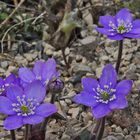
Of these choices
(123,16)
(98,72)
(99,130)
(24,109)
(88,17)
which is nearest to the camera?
(24,109)

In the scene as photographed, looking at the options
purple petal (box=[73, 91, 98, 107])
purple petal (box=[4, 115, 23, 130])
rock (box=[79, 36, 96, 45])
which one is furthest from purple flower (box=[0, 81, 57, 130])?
rock (box=[79, 36, 96, 45])

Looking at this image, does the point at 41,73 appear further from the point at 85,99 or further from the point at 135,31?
the point at 135,31

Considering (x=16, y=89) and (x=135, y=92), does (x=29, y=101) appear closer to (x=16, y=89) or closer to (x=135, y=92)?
(x=16, y=89)

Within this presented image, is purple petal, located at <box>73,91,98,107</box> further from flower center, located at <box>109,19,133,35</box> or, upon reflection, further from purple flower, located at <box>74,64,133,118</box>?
flower center, located at <box>109,19,133,35</box>

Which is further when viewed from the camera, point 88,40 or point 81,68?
point 88,40

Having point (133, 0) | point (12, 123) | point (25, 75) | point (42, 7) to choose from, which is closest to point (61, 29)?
point (42, 7)

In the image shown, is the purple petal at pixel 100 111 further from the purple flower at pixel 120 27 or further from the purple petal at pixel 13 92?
the purple flower at pixel 120 27

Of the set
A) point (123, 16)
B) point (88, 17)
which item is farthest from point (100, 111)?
point (88, 17)

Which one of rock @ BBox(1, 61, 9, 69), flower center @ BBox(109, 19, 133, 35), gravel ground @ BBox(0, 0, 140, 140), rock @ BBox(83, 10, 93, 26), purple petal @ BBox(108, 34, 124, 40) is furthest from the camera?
rock @ BBox(83, 10, 93, 26)
